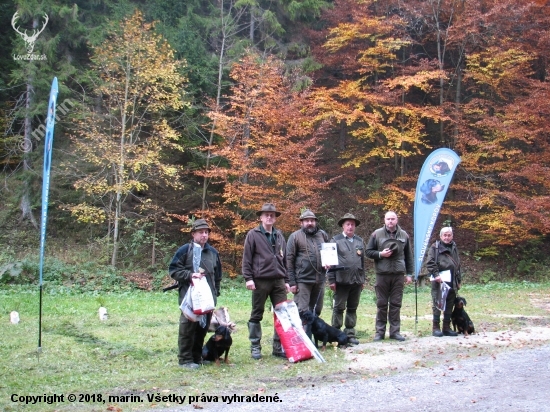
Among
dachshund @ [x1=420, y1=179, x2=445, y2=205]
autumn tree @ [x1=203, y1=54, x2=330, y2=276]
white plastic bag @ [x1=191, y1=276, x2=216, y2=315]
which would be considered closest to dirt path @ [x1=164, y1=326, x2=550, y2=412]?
white plastic bag @ [x1=191, y1=276, x2=216, y2=315]

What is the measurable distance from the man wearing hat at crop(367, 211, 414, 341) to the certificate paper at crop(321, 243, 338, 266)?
926 millimetres

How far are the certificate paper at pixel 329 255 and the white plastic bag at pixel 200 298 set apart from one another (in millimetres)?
1685

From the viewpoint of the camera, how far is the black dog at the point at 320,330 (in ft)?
22.7

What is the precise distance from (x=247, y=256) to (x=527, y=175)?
50.9 feet

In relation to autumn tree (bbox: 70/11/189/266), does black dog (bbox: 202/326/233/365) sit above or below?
below

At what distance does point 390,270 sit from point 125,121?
1285 cm

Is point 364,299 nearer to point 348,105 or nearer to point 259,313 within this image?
point 348,105

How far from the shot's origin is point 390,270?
7.81 m

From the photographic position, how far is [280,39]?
2356cm

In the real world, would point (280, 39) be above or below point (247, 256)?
above

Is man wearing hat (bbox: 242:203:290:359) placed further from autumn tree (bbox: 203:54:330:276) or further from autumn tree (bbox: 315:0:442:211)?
autumn tree (bbox: 315:0:442:211)

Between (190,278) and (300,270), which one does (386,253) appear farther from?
(190,278)

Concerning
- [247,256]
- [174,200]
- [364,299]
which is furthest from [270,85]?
[247,256]

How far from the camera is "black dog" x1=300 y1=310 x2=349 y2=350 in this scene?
6.91 metres
